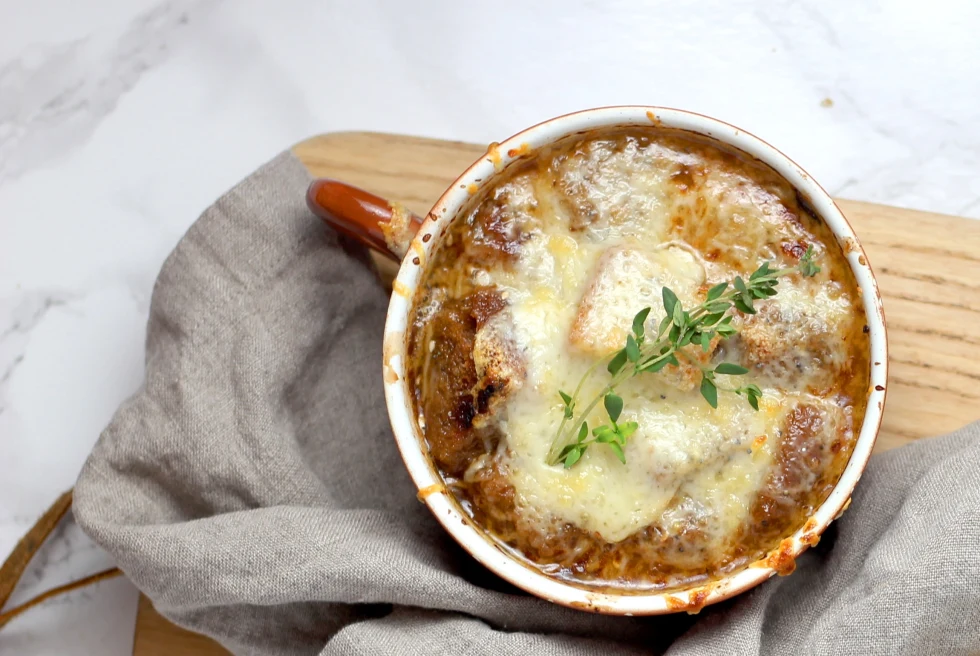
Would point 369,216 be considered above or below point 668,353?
above

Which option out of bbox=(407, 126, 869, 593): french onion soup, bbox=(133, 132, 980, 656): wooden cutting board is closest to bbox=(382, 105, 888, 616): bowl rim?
bbox=(407, 126, 869, 593): french onion soup

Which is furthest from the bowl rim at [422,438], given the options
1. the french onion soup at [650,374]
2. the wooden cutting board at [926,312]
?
the wooden cutting board at [926,312]

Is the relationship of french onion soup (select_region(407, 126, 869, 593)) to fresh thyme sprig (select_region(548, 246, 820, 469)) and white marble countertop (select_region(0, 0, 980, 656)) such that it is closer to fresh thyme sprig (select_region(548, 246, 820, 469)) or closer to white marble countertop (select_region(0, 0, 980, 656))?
fresh thyme sprig (select_region(548, 246, 820, 469))

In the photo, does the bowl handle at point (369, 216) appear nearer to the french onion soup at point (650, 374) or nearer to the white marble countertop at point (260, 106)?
the french onion soup at point (650, 374)

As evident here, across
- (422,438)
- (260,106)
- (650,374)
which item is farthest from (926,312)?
(260,106)

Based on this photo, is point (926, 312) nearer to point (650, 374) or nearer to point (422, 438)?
point (650, 374)

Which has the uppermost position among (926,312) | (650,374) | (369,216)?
(369,216)
